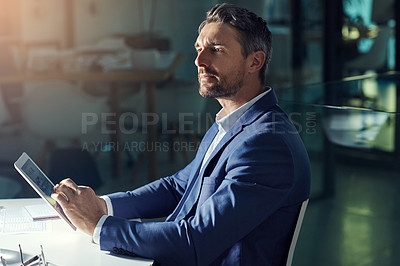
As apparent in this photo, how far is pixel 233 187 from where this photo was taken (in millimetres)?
1625

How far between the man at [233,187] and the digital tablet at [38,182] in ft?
0.12

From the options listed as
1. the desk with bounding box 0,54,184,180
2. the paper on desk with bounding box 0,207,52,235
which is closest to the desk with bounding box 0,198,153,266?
the paper on desk with bounding box 0,207,52,235

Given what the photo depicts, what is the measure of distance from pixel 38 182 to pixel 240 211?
631 mm

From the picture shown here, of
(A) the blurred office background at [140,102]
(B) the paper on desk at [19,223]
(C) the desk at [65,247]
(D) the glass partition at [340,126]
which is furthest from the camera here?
(A) the blurred office background at [140,102]

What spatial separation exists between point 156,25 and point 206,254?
223 centimetres

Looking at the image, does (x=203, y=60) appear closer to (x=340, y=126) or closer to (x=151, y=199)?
(x=151, y=199)

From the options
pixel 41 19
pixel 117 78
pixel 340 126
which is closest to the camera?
pixel 340 126

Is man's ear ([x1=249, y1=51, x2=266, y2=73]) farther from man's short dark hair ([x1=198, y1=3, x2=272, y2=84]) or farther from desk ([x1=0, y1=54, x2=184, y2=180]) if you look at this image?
desk ([x1=0, y1=54, x2=184, y2=180])

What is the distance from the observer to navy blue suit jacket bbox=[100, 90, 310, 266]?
1606 millimetres

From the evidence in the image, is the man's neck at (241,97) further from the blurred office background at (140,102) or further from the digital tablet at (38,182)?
the blurred office background at (140,102)

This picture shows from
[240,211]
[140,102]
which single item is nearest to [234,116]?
[240,211]

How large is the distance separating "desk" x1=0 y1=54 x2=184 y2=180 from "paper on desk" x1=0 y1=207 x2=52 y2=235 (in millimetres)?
1587

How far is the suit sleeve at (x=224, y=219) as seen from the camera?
63.1 inches

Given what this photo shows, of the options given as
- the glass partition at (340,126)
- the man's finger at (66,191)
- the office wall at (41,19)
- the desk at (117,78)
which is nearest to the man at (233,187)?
the man's finger at (66,191)
